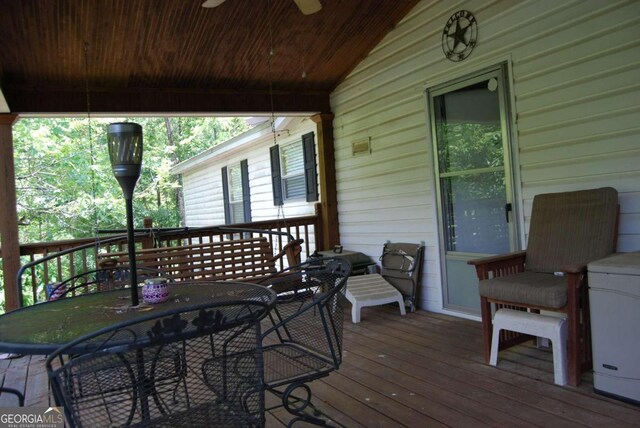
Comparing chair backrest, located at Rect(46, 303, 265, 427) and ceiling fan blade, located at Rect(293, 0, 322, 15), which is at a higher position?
ceiling fan blade, located at Rect(293, 0, 322, 15)

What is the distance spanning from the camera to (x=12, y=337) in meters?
1.77

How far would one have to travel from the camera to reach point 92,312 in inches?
83.7

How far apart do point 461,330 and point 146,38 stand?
3720mm

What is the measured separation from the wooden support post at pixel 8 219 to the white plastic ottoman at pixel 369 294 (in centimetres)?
297

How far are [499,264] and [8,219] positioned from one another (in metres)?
4.20

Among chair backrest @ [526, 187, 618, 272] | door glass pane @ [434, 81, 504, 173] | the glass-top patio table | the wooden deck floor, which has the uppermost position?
door glass pane @ [434, 81, 504, 173]

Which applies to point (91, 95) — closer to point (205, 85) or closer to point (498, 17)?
point (205, 85)

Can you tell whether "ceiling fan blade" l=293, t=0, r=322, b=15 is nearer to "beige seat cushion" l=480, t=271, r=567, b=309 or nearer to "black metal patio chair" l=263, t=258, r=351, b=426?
"black metal patio chair" l=263, t=258, r=351, b=426

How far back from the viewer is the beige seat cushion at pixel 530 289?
9.04 ft

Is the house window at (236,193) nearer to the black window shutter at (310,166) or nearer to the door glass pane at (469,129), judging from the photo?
the black window shutter at (310,166)

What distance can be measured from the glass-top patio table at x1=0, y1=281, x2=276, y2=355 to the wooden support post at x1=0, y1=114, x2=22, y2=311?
2.33 metres

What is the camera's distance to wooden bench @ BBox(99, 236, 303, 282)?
15.5ft

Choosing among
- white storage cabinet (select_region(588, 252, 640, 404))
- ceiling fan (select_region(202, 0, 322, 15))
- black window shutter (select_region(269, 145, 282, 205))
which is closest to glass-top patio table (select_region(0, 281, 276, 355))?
white storage cabinet (select_region(588, 252, 640, 404))

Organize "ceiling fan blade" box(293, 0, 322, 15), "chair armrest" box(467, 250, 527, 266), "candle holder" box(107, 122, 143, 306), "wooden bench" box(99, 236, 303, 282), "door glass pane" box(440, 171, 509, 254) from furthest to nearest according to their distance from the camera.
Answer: "wooden bench" box(99, 236, 303, 282), "door glass pane" box(440, 171, 509, 254), "ceiling fan blade" box(293, 0, 322, 15), "chair armrest" box(467, 250, 527, 266), "candle holder" box(107, 122, 143, 306)
